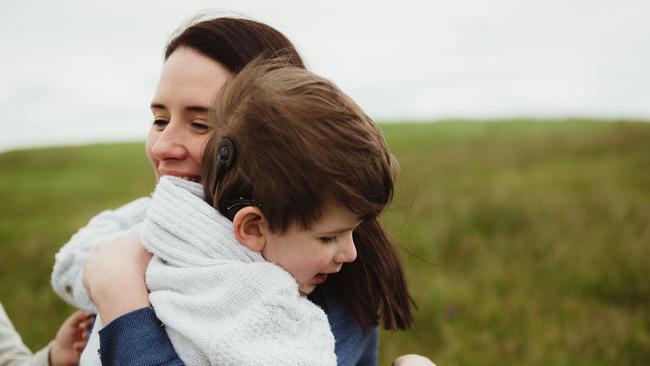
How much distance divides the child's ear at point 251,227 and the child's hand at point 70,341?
1.06 metres

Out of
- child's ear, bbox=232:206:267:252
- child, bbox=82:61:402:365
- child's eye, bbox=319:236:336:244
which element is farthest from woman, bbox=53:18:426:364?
child's eye, bbox=319:236:336:244

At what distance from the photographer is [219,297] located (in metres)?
1.57

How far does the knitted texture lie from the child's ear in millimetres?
25

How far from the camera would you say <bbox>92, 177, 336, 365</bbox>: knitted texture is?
5.00 ft

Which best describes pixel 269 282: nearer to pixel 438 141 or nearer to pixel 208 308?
pixel 208 308

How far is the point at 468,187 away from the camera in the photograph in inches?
371

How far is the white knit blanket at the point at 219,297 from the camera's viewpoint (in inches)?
60.0

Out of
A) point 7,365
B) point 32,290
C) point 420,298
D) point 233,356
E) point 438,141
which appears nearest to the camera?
point 233,356

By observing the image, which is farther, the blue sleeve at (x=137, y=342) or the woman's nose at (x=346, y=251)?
the woman's nose at (x=346, y=251)

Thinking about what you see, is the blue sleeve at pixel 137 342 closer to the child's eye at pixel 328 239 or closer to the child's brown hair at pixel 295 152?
the child's brown hair at pixel 295 152

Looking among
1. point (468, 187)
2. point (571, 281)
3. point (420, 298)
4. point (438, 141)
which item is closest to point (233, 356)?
point (420, 298)

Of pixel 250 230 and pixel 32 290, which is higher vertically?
pixel 250 230

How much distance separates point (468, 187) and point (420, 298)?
4.69 meters

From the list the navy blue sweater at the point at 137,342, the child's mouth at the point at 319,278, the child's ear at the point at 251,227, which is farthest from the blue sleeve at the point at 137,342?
the child's mouth at the point at 319,278
